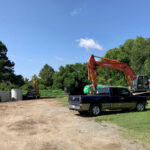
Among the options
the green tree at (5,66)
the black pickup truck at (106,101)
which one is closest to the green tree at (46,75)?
the green tree at (5,66)

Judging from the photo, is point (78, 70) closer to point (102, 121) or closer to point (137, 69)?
point (137, 69)

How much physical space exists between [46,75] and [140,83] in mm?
69259

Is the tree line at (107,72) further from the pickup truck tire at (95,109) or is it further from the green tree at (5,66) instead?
the pickup truck tire at (95,109)

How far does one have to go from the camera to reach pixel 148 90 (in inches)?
808

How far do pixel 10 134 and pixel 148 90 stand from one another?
1772cm

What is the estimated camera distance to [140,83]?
796 inches

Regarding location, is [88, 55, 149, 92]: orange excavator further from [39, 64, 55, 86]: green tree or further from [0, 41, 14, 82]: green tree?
[39, 64, 55, 86]: green tree

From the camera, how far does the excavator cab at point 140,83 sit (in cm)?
2009

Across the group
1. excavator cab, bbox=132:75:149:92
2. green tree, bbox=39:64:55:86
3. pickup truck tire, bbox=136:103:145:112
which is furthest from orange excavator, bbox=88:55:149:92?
green tree, bbox=39:64:55:86

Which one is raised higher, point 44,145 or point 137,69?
point 137,69

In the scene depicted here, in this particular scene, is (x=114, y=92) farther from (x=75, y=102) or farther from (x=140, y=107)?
(x=75, y=102)

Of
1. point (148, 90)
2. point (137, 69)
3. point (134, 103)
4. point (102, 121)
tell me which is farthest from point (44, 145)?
point (137, 69)

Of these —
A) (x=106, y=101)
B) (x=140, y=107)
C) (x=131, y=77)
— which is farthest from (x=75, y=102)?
(x=131, y=77)

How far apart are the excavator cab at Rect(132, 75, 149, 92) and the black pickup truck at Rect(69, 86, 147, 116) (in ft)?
25.2
